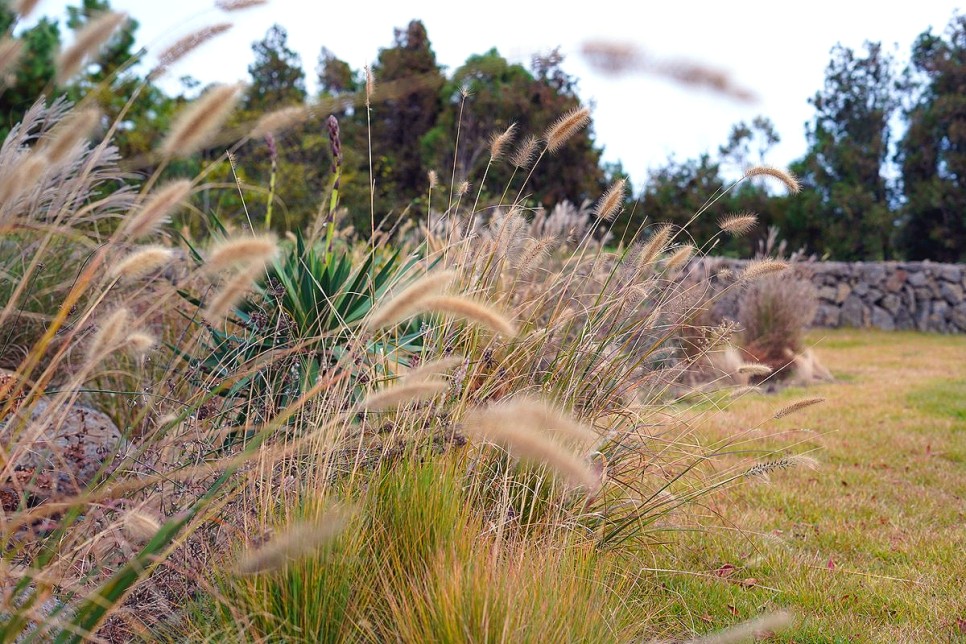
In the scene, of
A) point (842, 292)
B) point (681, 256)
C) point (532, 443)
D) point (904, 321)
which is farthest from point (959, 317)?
point (532, 443)

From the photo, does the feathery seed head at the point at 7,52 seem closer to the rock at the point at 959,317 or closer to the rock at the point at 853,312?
the rock at the point at 853,312

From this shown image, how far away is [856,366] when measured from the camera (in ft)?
30.3

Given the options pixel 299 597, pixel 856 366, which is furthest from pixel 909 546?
pixel 856 366

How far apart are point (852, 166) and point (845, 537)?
21.2 metres

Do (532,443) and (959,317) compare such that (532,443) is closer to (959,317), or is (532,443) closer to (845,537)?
(845,537)

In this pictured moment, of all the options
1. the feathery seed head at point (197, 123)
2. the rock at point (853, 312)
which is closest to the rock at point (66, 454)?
the feathery seed head at point (197, 123)

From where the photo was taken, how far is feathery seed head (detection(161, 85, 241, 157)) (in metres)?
1.54

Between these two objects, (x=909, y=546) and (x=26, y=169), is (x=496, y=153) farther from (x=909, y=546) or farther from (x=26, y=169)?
(x=909, y=546)

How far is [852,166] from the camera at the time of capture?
71.3 feet

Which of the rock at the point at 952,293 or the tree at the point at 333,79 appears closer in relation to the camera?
the rock at the point at 952,293

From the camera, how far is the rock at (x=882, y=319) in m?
15.1

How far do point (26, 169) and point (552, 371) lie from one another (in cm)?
157

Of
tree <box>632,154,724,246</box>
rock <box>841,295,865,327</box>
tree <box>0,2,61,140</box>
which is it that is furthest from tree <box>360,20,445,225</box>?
tree <box>0,2,61,140</box>

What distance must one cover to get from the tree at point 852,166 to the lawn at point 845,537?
55.0 feet
